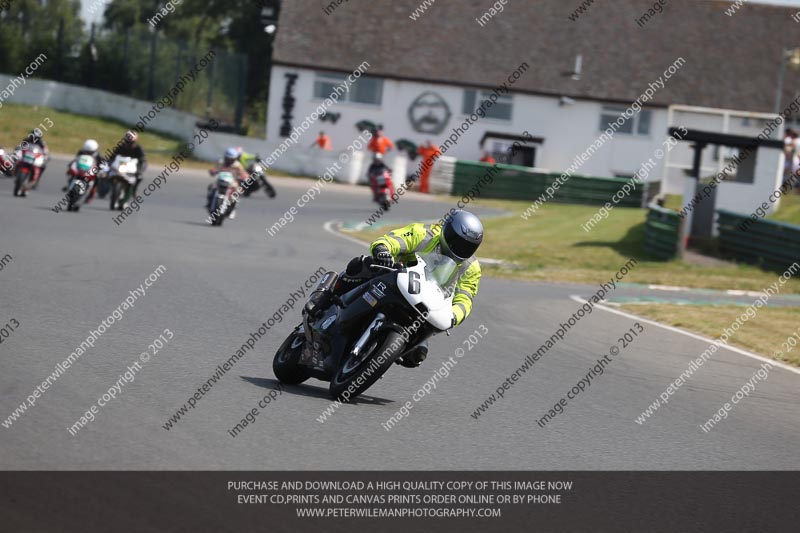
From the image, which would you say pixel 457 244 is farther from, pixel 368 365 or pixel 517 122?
pixel 517 122

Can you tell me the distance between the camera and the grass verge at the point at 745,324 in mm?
13797

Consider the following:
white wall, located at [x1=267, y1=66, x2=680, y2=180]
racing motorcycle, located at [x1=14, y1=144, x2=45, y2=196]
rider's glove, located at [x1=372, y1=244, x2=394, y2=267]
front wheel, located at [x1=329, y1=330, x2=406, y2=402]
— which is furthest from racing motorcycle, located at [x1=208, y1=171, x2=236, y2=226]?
white wall, located at [x1=267, y1=66, x2=680, y2=180]

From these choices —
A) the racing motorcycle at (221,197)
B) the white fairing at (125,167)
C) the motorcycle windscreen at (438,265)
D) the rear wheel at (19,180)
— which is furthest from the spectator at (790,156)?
the motorcycle windscreen at (438,265)

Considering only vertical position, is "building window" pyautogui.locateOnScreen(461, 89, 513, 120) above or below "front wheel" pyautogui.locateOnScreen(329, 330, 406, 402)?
above

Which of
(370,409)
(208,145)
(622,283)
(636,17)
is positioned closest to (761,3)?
(636,17)

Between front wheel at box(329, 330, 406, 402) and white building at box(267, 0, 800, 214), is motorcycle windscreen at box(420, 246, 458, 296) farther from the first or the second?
white building at box(267, 0, 800, 214)

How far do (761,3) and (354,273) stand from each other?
4558cm

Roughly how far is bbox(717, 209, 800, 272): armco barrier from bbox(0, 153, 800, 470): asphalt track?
7417 mm

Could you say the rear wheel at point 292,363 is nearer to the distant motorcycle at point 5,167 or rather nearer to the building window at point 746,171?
the building window at point 746,171

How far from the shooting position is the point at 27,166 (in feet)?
78.0

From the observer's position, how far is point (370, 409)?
8031 millimetres

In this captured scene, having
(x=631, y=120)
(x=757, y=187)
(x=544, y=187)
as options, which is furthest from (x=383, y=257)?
(x=631, y=120)

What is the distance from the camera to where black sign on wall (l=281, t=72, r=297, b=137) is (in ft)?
153
